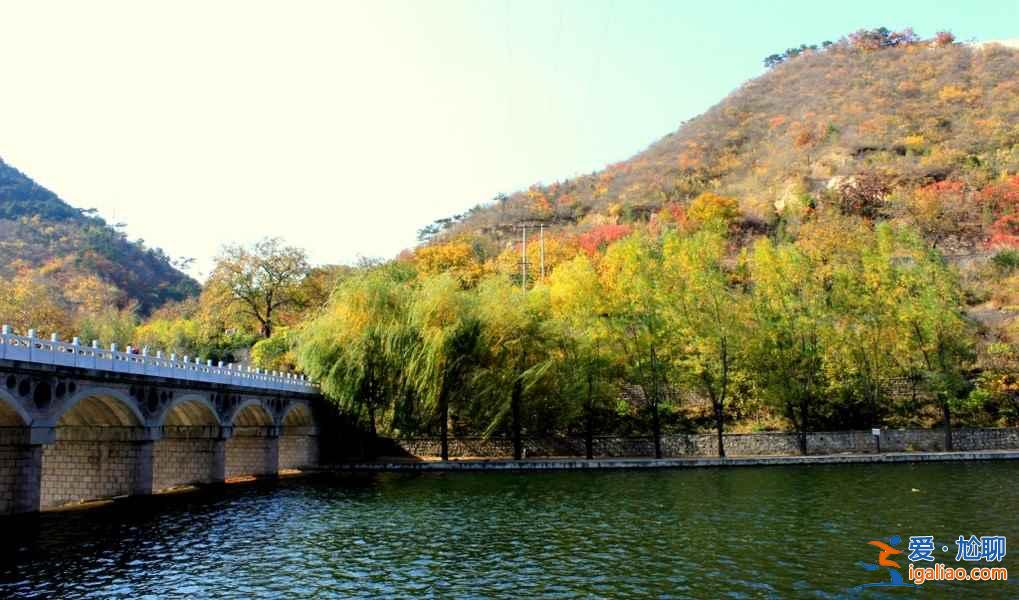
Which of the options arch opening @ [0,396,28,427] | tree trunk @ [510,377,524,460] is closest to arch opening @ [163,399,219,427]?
arch opening @ [0,396,28,427]

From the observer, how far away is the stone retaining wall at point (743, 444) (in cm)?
4434

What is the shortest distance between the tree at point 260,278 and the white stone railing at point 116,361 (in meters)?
25.0

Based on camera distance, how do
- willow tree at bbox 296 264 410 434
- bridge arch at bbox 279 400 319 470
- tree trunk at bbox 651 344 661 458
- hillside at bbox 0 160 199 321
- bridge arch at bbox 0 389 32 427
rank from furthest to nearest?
hillside at bbox 0 160 199 321
tree trunk at bbox 651 344 661 458
bridge arch at bbox 279 400 319 470
willow tree at bbox 296 264 410 434
bridge arch at bbox 0 389 32 427

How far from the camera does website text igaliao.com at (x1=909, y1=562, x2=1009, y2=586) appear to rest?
51.1 ft

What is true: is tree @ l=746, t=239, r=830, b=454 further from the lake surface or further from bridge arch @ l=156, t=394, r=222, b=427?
bridge arch @ l=156, t=394, r=222, b=427

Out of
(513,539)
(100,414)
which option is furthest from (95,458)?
(513,539)

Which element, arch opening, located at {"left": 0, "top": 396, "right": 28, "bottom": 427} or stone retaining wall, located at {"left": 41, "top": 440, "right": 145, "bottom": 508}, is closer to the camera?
arch opening, located at {"left": 0, "top": 396, "right": 28, "bottom": 427}

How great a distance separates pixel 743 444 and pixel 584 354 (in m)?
12.1

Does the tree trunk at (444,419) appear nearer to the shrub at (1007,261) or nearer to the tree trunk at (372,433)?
the tree trunk at (372,433)

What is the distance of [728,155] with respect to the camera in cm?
11706

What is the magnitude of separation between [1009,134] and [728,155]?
3982 centimetres

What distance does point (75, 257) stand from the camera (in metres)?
109

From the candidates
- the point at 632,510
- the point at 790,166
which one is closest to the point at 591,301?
the point at 632,510

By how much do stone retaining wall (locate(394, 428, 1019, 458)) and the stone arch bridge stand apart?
32.2ft
